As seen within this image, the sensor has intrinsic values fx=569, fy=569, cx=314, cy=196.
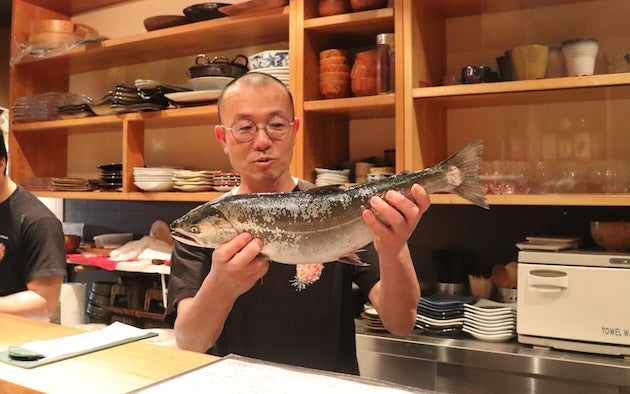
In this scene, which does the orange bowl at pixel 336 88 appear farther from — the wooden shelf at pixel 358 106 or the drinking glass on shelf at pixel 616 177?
the drinking glass on shelf at pixel 616 177

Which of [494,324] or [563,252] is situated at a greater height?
[563,252]

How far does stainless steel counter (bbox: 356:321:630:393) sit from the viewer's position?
2.18 m

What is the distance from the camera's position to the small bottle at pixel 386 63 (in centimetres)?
269

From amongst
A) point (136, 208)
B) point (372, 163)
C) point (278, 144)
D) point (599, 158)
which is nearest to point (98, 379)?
point (278, 144)

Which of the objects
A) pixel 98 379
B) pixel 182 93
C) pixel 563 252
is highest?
pixel 182 93

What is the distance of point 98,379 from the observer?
114cm

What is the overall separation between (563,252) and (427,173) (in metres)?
1.43

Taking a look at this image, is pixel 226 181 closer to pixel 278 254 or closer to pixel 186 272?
pixel 186 272

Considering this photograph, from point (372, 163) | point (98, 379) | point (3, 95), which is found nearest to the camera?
point (98, 379)

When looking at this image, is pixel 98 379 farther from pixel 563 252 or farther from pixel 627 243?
pixel 627 243

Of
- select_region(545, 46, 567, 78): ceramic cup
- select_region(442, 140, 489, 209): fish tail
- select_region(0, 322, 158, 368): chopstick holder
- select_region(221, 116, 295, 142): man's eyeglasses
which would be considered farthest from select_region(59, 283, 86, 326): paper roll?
select_region(442, 140, 489, 209): fish tail

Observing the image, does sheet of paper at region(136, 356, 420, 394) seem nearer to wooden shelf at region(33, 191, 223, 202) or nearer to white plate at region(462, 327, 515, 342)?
white plate at region(462, 327, 515, 342)

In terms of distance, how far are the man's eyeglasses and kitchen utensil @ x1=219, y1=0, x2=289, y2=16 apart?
67.2 inches

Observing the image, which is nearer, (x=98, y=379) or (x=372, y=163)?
(x=98, y=379)
